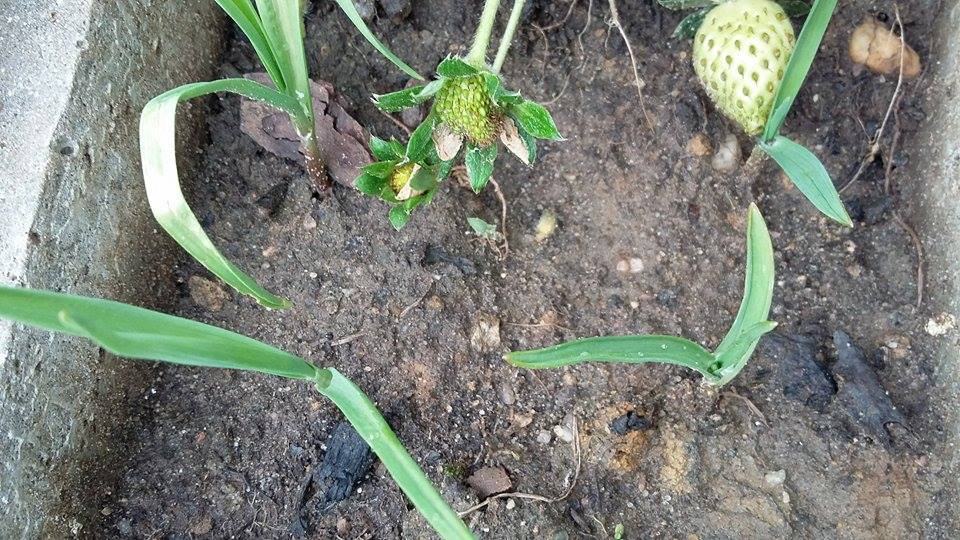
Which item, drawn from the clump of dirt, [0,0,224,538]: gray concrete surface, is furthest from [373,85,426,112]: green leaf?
[0,0,224,538]: gray concrete surface

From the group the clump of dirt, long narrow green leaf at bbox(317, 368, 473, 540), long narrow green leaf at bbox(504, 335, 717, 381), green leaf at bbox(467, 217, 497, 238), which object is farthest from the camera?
green leaf at bbox(467, 217, 497, 238)

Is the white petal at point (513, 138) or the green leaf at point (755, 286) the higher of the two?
the white petal at point (513, 138)

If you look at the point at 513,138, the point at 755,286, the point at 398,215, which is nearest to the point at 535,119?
the point at 513,138

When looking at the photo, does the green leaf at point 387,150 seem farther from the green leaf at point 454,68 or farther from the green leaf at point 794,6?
the green leaf at point 794,6

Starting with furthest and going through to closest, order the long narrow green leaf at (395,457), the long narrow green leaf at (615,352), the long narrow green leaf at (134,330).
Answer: the long narrow green leaf at (615,352) < the long narrow green leaf at (395,457) < the long narrow green leaf at (134,330)

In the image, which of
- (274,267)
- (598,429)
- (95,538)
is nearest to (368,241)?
Result: (274,267)

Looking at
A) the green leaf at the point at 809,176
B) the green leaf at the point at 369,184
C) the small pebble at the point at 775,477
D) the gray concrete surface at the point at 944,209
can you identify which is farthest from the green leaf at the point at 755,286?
the green leaf at the point at 369,184

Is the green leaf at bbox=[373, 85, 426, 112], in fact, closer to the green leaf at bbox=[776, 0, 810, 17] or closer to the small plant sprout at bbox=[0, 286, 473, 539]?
the small plant sprout at bbox=[0, 286, 473, 539]
